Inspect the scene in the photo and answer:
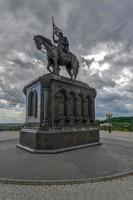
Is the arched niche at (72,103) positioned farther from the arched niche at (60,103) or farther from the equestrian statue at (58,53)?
the equestrian statue at (58,53)

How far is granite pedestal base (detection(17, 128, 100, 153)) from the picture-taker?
834 centimetres

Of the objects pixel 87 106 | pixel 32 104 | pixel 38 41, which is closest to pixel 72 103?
pixel 87 106

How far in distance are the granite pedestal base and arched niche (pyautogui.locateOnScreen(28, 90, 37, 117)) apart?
3.88 feet

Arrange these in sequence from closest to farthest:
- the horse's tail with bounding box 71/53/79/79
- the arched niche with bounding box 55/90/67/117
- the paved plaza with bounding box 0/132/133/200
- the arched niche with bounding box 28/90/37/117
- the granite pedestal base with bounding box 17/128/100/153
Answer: the paved plaza with bounding box 0/132/133/200
the granite pedestal base with bounding box 17/128/100/153
the arched niche with bounding box 55/90/67/117
the arched niche with bounding box 28/90/37/117
the horse's tail with bounding box 71/53/79/79

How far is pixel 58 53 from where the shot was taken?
412 inches

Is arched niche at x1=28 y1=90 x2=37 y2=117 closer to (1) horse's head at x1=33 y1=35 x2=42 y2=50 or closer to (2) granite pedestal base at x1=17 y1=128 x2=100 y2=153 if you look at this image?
(2) granite pedestal base at x1=17 y1=128 x2=100 y2=153

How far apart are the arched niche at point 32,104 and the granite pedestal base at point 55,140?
118cm

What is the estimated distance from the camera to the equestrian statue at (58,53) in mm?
10195

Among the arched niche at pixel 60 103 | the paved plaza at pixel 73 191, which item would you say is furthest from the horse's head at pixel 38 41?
the paved plaza at pixel 73 191

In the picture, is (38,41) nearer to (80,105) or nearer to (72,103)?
(72,103)

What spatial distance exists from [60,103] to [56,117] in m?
0.94

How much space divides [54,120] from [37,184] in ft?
16.0

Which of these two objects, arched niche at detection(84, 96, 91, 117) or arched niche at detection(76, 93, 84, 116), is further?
arched niche at detection(84, 96, 91, 117)

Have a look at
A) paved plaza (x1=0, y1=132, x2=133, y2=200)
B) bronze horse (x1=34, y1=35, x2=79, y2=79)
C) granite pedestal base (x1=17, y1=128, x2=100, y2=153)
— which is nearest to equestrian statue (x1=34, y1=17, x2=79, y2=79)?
bronze horse (x1=34, y1=35, x2=79, y2=79)
